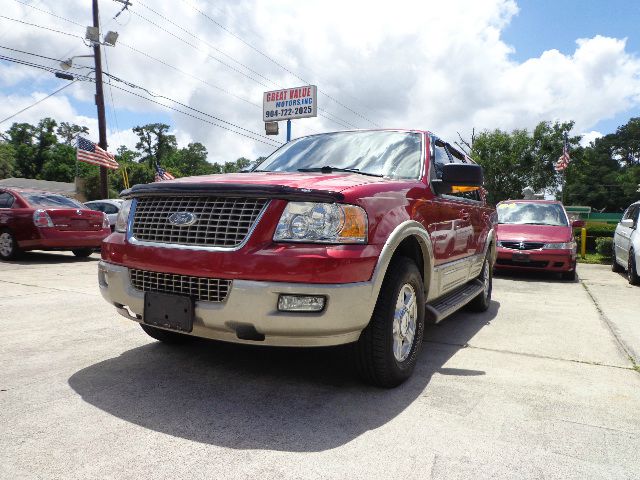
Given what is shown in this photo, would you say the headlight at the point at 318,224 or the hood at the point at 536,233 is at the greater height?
the headlight at the point at 318,224

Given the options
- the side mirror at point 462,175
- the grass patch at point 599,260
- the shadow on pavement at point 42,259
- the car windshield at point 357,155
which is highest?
the car windshield at point 357,155

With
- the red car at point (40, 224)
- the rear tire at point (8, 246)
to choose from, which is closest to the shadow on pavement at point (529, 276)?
the red car at point (40, 224)

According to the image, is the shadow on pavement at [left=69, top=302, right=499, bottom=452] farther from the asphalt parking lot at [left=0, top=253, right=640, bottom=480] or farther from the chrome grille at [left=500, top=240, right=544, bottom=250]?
the chrome grille at [left=500, top=240, right=544, bottom=250]

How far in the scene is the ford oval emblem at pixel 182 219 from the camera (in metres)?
2.78

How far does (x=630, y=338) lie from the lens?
15.1 feet

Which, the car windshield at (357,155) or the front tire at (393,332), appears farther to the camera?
the car windshield at (357,155)

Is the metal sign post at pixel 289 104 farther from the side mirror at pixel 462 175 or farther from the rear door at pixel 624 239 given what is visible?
the side mirror at pixel 462 175

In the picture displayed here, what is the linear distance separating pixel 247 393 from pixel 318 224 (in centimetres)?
106

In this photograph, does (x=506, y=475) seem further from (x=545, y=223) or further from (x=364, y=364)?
(x=545, y=223)

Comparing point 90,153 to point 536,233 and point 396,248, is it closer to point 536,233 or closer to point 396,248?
point 536,233

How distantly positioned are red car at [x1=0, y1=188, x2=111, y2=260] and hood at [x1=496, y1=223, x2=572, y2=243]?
7.85 meters

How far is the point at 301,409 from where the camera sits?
105 inches

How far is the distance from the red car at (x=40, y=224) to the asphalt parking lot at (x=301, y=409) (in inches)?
201

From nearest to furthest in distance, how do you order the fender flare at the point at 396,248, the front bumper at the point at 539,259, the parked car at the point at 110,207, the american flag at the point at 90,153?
the fender flare at the point at 396,248, the front bumper at the point at 539,259, the parked car at the point at 110,207, the american flag at the point at 90,153
